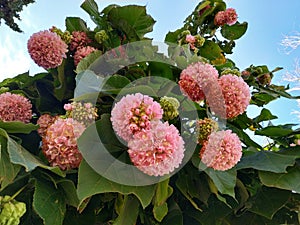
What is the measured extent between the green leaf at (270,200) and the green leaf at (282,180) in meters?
0.02

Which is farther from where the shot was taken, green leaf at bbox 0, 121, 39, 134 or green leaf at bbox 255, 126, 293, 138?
green leaf at bbox 255, 126, 293, 138

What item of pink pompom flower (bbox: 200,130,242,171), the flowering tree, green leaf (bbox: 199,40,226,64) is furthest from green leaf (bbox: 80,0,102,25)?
pink pompom flower (bbox: 200,130,242,171)

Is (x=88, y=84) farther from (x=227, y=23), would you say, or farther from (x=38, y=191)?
(x=227, y=23)

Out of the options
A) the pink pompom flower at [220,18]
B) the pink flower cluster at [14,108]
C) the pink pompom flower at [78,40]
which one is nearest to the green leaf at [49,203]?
the pink flower cluster at [14,108]

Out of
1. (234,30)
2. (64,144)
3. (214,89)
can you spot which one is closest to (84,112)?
(64,144)

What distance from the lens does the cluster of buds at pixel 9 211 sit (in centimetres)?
32

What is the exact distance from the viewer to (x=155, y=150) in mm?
341

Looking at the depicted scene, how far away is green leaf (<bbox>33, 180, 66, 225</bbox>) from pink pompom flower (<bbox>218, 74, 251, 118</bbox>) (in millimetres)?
182

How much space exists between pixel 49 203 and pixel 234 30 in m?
0.42

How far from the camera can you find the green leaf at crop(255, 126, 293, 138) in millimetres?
467

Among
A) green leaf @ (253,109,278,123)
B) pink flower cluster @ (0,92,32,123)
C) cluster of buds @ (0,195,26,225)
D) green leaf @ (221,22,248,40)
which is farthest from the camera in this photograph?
green leaf @ (221,22,248,40)

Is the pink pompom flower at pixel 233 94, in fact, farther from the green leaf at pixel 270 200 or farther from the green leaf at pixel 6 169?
the green leaf at pixel 6 169

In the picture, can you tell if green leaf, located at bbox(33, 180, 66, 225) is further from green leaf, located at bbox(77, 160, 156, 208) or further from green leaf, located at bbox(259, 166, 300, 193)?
green leaf, located at bbox(259, 166, 300, 193)

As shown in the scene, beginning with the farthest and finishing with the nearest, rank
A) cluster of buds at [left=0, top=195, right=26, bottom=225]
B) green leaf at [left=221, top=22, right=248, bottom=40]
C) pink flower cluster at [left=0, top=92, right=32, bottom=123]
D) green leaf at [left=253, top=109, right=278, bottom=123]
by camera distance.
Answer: green leaf at [left=221, top=22, right=248, bottom=40]
green leaf at [left=253, top=109, right=278, bottom=123]
pink flower cluster at [left=0, top=92, right=32, bottom=123]
cluster of buds at [left=0, top=195, right=26, bottom=225]
